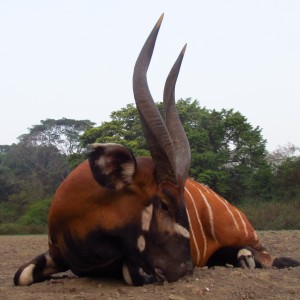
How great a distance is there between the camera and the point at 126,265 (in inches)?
156

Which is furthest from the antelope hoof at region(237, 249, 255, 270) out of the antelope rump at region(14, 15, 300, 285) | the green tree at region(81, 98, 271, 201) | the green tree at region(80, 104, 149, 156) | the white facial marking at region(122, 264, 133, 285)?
the green tree at region(80, 104, 149, 156)

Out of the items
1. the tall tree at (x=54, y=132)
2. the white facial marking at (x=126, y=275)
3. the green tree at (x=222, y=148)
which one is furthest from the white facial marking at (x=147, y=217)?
the tall tree at (x=54, y=132)

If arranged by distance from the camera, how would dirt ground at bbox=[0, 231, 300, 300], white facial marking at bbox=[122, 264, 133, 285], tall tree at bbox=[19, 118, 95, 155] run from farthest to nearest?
tall tree at bbox=[19, 118, 95, 155] < white facial marking at bbox=[122, 264, 133, 285] < dirt ground at bbox=[0, 231, 300, 300]

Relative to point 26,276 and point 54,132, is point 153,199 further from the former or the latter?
point 54,132

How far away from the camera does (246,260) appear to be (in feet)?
17.0

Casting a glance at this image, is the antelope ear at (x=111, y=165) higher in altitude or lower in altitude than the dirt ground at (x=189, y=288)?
higher

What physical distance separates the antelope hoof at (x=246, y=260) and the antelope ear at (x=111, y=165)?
1.80 meters

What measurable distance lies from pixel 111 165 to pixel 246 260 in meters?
2.03

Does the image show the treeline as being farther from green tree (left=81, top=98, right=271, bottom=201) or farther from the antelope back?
the antelope back

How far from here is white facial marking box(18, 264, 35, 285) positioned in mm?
4391

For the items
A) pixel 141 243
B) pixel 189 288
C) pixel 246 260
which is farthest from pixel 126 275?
pixel 246 260

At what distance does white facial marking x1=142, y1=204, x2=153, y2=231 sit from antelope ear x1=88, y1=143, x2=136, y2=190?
23 centimetres

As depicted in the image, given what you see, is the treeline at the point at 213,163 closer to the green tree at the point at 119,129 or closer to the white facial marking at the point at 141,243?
the green tree at the point at 119,129

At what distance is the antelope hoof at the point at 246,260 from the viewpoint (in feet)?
16.9
